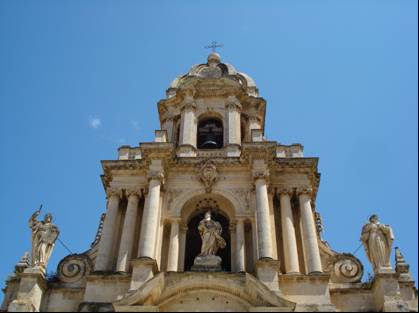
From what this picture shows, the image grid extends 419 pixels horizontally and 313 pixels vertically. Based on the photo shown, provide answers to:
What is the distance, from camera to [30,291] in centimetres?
1853

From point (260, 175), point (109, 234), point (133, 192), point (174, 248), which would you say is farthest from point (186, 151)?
point (109, 234)

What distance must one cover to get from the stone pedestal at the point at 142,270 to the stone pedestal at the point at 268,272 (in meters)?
3.85

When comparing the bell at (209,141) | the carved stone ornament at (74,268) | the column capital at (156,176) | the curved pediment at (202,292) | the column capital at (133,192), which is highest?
the bell at (209,141)

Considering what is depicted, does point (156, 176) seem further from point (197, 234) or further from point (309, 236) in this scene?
point (309, 236)

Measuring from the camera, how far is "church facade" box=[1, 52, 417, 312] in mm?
18062

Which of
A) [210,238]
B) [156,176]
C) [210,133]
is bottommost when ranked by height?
[210,238]

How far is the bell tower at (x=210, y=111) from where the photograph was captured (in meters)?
26.0

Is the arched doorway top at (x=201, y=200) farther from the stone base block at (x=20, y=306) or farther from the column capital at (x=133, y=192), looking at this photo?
the stone base block at (x=20, y=306)

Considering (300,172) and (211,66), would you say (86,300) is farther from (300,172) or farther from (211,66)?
(211,66)

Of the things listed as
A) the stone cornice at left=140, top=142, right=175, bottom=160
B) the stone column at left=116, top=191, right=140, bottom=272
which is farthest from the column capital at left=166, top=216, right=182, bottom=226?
the stone cornice at left=140, top=142, right=175, bottom=160

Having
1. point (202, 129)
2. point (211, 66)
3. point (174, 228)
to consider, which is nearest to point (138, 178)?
point (174, 228)

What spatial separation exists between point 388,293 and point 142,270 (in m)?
8.73

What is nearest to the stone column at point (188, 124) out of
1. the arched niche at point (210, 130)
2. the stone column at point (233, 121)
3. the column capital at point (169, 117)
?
the arched niche at point (210, 130)

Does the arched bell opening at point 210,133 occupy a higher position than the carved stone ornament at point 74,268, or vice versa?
the arched bell opening at point 210,133
